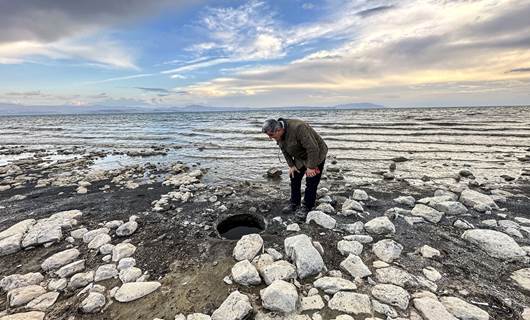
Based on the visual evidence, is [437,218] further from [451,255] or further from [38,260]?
[38,260]

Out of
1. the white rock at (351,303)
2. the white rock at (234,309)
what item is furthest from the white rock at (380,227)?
the white rock at (234,309)

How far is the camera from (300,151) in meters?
5.70

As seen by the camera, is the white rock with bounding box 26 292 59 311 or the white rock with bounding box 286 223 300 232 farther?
the white rock with bounding box 286 223 300 232

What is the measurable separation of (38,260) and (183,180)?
191 inches

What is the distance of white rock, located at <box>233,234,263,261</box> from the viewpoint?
169 inches

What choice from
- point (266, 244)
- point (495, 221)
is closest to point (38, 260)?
point (266, 244)

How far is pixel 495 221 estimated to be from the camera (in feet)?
17.7

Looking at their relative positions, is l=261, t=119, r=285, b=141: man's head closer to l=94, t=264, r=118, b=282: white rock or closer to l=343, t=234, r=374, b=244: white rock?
l=343, t=234, r=374, b=244: white rock

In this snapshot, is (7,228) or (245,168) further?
(245,168)

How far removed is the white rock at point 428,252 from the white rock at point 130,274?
4.36 meters

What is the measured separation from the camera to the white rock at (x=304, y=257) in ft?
12.6

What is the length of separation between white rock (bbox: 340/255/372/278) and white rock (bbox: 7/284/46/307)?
4169 mm

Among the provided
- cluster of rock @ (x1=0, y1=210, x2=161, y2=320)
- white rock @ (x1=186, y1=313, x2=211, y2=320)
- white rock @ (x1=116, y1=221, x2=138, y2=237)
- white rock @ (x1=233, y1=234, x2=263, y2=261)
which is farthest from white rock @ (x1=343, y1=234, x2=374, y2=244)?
white rock @ (x1=116, y1=221, x2=138, y2=237)

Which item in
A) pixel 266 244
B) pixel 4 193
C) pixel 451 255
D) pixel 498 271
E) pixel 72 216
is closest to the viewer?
pixel 498 271
